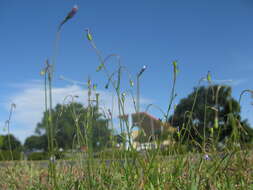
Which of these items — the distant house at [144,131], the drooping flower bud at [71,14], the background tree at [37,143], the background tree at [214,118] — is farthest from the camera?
the background tree at [37,143]

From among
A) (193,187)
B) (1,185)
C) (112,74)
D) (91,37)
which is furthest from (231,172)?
(1,185)

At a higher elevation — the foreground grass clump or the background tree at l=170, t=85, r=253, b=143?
the background tree at l=170, t=85, r=253, b=143

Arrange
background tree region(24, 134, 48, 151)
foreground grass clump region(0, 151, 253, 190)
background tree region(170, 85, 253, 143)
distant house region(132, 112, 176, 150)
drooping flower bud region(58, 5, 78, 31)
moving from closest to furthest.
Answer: drooping flower bud region(58, 5, 78, 31) → foreground grass clump region(0, 151, 253, 190) → background tree region(170, 85, 253, 143) → distant house region(132, 112, 176, 150) → background tree region(24, 134, 48, 151)

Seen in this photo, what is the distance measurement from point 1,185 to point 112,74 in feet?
5.02

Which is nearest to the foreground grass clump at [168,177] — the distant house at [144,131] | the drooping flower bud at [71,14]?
the distant house at [144,131]

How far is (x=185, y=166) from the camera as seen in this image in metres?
2.17

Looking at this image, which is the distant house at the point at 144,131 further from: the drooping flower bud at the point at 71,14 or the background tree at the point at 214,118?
the drooping flower bud at the point at 71,14

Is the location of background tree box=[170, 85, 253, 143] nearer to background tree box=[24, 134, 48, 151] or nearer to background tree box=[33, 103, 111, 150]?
background tree box=[33, 103, 111, 150]

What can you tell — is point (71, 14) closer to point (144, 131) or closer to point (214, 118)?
point (214, 118)

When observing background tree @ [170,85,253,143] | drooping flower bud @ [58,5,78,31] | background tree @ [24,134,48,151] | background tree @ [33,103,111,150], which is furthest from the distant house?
background tree @ [24,134,48,151]

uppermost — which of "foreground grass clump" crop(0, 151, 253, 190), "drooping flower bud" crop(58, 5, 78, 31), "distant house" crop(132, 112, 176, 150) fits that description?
"drooping flower bud" crop(58, 5, 78, 31)

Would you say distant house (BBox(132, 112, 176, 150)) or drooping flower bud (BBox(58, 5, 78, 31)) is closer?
drooping flower bud (BBox(58, 5, 78, 31))

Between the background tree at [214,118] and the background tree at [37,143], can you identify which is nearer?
the background tree at [214,118]

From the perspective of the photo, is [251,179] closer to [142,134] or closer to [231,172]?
[231,172]
